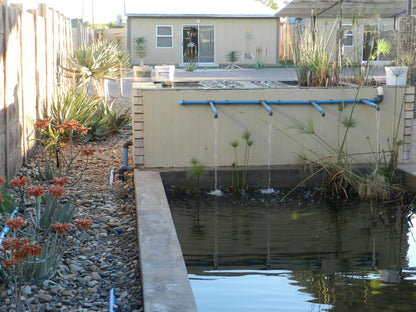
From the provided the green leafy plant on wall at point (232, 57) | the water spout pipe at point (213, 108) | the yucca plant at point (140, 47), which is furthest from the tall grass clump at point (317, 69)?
the yucca plant at point (140, 47)

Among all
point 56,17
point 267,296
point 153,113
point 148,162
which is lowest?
point 267,296

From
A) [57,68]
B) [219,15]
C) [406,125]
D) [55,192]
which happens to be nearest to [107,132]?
[57,68]

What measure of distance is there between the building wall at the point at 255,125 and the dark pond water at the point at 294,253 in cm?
65

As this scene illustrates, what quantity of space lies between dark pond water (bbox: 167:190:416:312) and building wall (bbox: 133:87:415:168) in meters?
0.65

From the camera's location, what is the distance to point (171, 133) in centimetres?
847

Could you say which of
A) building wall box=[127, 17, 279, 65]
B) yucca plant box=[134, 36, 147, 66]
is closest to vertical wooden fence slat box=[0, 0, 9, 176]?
yucca plant box=[134, 36, 147, 66]

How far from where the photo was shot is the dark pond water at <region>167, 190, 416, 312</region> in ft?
15.8

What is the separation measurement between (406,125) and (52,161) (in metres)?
4.90

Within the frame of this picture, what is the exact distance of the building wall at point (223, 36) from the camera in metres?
33.2

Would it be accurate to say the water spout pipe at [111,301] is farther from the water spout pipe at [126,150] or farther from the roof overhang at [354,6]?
the roof overhang at [354,6]

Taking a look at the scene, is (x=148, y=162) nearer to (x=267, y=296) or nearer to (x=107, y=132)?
(x=107, y=132)

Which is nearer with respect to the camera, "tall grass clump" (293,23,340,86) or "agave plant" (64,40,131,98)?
"tall grass clump" (293,23,340,86)

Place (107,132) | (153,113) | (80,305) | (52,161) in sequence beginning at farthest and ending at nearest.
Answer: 1. (107,132)
2. (52,161)
3. (153,113)
4. (80,305)

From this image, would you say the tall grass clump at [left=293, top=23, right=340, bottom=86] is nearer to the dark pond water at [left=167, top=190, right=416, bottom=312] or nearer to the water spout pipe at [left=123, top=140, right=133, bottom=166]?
the dark pond water at [left=167, top=190, right=416, bottom=312]
